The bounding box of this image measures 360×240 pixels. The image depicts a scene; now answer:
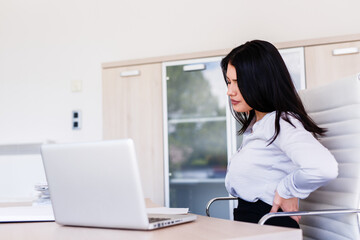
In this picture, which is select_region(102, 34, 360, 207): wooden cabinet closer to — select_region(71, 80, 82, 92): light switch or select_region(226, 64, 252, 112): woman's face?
select_region(71, 80, 82, 92): light switch

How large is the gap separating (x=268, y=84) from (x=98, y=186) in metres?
0.72

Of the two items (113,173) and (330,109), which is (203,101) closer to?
(330,109)

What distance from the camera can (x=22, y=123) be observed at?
14.1 feet

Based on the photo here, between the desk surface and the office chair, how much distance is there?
1.46 feet

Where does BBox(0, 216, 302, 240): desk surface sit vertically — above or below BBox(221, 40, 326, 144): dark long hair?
below

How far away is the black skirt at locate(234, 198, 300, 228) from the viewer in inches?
53.4

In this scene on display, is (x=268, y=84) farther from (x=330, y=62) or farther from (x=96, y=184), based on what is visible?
(x=330, y=62)

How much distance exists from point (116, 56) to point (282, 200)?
3115 millimetres

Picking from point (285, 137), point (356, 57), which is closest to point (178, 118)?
point (356, 57)


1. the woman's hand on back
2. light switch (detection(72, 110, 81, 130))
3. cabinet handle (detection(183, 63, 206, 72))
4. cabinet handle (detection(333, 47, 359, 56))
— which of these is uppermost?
cabinet handle (detection(333, 47, 359, 56))

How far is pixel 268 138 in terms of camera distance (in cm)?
143

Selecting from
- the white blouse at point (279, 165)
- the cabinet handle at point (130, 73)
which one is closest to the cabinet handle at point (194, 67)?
the cabinet handle at point (130, 73)

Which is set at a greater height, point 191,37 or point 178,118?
point 191,37

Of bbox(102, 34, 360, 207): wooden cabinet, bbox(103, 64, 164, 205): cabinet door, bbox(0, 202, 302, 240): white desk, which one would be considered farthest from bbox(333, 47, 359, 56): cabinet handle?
bbox(0, 202, 302, 240): white desk
